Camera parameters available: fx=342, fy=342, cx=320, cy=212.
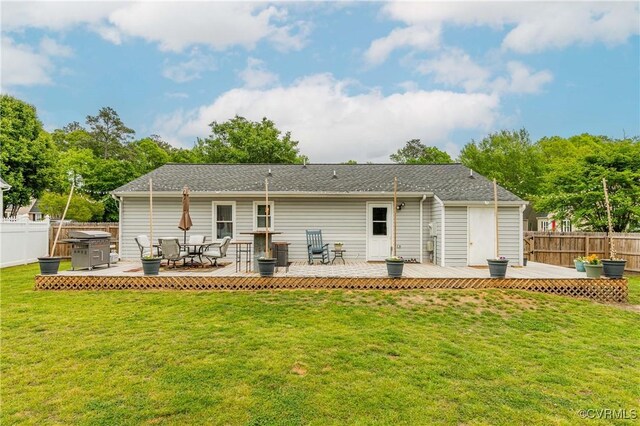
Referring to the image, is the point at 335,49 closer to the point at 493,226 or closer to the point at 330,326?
the point at 493,226

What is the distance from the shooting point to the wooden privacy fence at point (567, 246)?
42.3ft

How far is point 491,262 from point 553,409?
5186 mm

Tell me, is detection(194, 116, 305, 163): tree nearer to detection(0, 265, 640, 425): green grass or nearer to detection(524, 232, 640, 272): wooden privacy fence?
detection(524, 232, 640, 272): wooden privacy fence

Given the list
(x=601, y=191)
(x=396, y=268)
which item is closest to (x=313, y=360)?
(x=396, y=268)

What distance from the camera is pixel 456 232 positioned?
10.5 m

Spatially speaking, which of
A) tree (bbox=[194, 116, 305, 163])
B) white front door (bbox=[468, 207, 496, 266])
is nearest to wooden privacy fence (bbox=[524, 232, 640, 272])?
white front door (bbox=[468, 207, 496, 266])

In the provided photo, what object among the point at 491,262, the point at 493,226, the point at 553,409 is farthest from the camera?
the point at 493,226

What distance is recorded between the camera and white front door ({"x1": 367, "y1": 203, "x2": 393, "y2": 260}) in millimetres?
11703

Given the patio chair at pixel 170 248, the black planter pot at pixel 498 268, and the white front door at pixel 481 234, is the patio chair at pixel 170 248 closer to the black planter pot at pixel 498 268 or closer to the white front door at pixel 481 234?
the black planter pot at pixel 498 268

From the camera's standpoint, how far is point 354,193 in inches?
451

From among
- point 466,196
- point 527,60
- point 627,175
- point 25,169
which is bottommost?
point 466,196

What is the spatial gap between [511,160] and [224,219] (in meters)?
26.6

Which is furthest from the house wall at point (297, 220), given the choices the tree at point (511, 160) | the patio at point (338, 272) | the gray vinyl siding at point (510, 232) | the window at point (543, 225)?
the window at point (543, 225)

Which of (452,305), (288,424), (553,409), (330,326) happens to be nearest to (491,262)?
(452,305)
